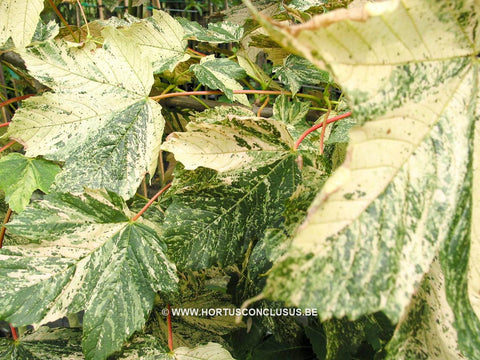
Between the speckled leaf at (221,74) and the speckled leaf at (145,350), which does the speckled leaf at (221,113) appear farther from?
the speckled leaf at (145,350)

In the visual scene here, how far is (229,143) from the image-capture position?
0.45m

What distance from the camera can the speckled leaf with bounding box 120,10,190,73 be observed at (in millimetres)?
634

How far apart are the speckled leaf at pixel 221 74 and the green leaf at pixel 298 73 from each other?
0.26ft

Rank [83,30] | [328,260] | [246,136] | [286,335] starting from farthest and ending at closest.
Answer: [83,30] < [286,335] < [246,136] < [328,260]

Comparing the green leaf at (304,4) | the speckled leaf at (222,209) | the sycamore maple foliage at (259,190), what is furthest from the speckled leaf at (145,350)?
the green leaf at (304,4)

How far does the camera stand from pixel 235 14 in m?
1.00

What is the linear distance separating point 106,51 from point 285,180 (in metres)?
0.30

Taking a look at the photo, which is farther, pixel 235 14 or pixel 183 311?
pixel 235 14

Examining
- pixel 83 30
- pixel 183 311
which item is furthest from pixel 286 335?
pixel 83 30

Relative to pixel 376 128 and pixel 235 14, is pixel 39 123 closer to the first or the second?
pixel 376 128

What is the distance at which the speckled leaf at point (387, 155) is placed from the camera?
252 millimetres

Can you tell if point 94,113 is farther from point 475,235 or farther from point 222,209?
point 475,235

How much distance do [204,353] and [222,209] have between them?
0.22 meters

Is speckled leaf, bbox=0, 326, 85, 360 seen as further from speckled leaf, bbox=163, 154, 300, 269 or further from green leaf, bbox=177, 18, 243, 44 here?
green leaf, bbox=177, 18, 243, 44
